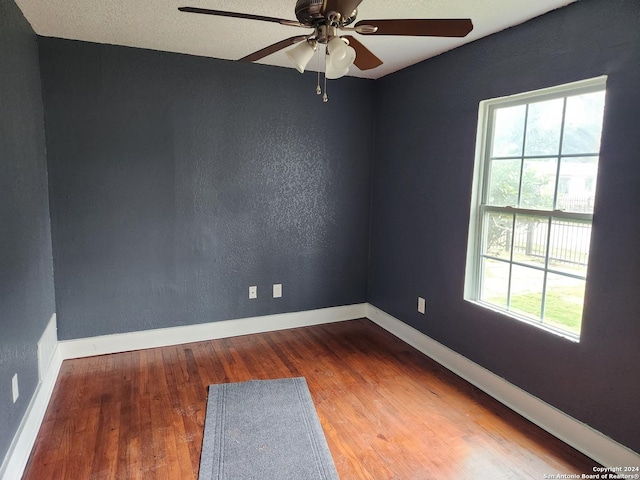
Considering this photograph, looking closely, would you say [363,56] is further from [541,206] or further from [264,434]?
[264,434]

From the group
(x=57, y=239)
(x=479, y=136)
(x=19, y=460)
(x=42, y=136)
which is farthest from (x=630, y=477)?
(x=42, y=136)

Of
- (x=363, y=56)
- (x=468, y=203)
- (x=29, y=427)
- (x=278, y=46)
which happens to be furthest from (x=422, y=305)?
(x=29, y=427)

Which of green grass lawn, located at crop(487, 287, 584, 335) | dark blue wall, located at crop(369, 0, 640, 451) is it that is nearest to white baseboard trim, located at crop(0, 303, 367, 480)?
dark blue wall, located at crop(369, 0, 640, 451)

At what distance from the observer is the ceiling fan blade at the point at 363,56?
184cm

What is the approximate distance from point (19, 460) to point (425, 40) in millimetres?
3358

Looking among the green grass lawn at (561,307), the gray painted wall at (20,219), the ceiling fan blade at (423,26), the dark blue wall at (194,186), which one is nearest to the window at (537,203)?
the green grass lawn at (561,307)

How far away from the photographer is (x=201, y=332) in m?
3.51

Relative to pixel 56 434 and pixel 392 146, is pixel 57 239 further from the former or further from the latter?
pixel 392 146

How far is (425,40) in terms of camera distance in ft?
8.98

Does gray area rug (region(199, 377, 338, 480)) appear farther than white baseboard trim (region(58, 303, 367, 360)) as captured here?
No

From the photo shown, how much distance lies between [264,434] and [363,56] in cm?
208

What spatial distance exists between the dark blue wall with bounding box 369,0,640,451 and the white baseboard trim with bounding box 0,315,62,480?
2712 mm

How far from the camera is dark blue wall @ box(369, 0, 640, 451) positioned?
1917mm

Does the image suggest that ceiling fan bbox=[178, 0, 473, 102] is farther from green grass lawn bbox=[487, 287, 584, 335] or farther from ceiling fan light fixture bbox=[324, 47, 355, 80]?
green grass lawn bbox=[487, 287, 584, 335]
